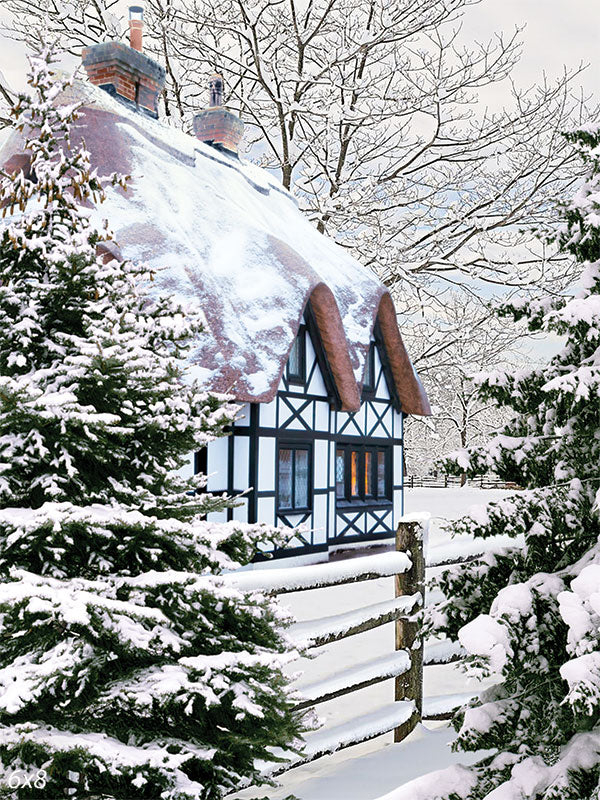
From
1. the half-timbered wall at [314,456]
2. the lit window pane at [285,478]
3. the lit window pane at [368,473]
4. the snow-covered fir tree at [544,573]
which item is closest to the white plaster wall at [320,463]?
the half-timbered wall at [314,456]

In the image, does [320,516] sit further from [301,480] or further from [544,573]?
[544,573]

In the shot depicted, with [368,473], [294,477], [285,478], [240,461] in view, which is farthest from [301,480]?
[368,473]

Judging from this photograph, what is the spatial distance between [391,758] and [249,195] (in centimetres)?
1402

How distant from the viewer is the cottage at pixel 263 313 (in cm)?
1273

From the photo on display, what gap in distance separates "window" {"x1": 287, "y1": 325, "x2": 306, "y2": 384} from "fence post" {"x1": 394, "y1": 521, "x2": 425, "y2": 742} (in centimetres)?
876

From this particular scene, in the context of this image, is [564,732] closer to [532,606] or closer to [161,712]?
[532,606]

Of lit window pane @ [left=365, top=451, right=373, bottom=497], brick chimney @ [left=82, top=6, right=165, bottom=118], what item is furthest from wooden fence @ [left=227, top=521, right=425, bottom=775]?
brick chimney @ [left=82, top=6, right=165, bottom=118]

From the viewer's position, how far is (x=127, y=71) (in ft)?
52.6

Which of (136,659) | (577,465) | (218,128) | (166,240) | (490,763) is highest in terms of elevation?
(218,128)

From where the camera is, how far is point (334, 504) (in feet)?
51.3

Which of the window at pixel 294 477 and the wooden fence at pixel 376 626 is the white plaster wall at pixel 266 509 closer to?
the window at pixel 294 477

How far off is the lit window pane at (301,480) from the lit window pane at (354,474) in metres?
2.24

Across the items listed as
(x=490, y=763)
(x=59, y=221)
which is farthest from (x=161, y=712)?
(x=59, y=221)

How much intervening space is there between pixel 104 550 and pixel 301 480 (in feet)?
37.8
